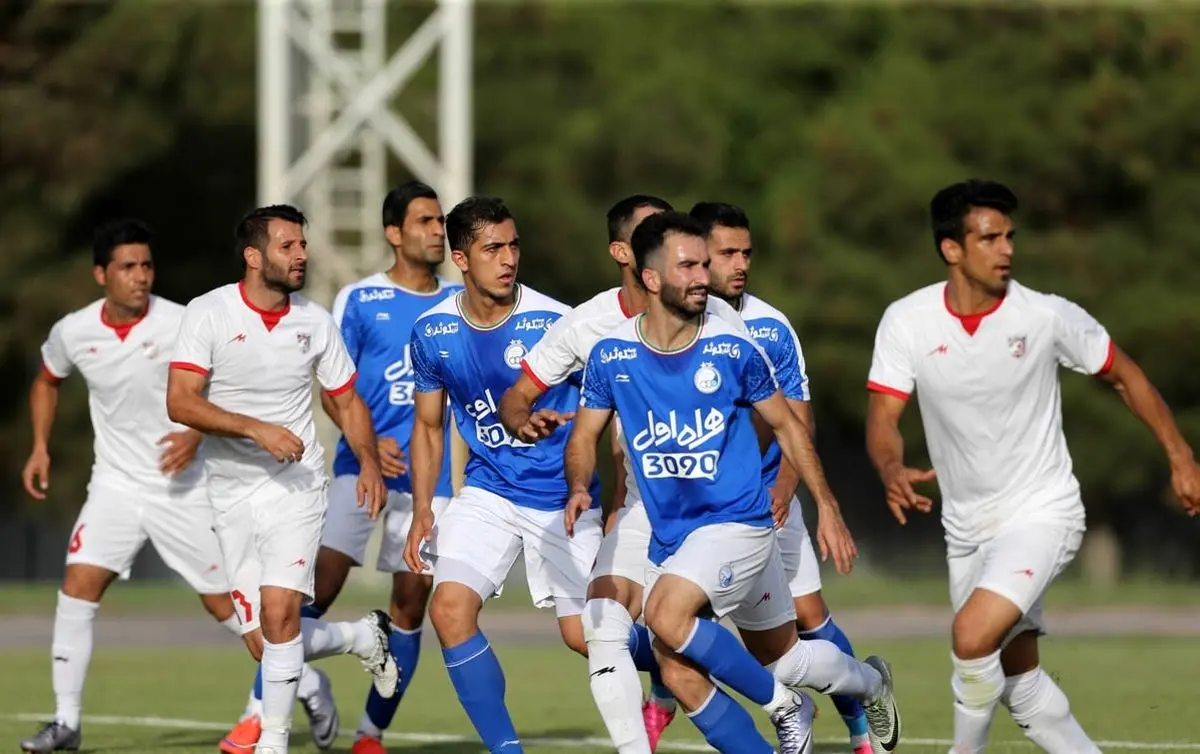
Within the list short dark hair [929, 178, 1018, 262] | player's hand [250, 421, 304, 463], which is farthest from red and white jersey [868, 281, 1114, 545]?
player's hand [250, 421, 304, 463]

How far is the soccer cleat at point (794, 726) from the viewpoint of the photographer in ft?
29.5

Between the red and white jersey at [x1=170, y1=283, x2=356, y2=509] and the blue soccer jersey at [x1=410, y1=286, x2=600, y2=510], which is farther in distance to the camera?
the red and white jersey at [x1=170, y1=283, x2=356, y2=509]

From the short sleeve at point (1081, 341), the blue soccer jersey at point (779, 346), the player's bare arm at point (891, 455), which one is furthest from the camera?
the blue soccer jersey at point (779, 346)

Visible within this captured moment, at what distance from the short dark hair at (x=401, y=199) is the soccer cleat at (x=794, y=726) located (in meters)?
3.72

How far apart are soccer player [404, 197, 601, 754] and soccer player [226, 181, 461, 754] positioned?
1.28 meters

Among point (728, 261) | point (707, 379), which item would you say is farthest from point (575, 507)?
point (728, 261)

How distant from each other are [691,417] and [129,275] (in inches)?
173

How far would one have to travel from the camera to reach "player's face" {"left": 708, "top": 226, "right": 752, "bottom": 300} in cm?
1007

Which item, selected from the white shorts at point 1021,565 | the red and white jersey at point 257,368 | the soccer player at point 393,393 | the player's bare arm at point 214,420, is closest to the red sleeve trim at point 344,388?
the red and white jersey at point 257,368

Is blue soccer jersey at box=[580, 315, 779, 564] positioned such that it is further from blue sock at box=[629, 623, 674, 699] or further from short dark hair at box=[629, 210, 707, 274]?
blue sock at box=[629, 623, 674, 699]

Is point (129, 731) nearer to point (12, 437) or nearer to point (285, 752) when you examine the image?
point (285, 752)

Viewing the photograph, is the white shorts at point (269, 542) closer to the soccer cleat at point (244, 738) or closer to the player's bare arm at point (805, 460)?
the soccer cleat at point (244, 738)

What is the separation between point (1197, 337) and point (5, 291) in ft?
64.4

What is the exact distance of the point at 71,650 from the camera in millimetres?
11773
